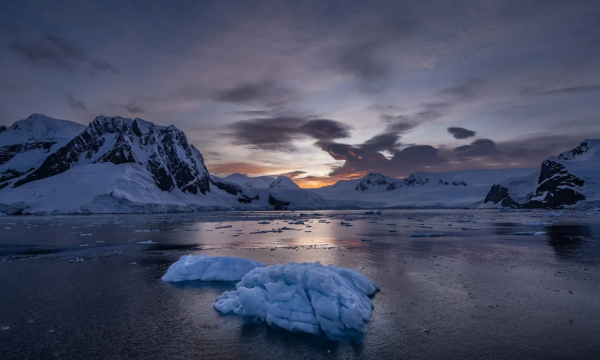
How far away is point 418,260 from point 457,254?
3.26m

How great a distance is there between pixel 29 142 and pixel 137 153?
6532 centimetres

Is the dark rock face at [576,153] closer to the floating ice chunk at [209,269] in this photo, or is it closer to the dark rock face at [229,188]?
the dark rock face at [229,188]

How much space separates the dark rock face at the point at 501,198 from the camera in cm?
13006

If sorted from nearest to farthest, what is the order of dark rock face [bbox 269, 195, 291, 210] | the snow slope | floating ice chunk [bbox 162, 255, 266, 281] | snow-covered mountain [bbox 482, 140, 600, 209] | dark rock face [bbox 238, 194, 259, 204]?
floating ice chunk [bbox 162, 255, 266, 281]
the snow slope
snow-covered mountain [bbox 482, 140, 600, 209]
dark rock face [bbox 238, 194, 259, 204]
dark rock face [bbox 269, 195, 291, 210]

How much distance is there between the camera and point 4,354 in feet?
20.6

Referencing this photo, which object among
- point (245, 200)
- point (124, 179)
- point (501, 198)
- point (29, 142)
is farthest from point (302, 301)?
point (29, 142)

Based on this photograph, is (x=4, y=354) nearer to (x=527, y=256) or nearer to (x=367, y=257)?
(x=367, y=257)

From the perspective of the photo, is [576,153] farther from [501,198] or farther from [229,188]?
[229,188]

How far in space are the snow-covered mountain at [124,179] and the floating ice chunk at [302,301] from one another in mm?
87022

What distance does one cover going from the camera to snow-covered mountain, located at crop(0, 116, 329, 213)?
3346 inches

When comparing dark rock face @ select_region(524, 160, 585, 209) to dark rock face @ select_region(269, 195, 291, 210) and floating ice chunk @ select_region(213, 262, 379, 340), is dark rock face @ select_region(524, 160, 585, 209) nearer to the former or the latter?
dark rock face @ select_region(269, 195, 291, 210)

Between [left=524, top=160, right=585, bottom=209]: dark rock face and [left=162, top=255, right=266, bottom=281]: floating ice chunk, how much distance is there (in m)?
122

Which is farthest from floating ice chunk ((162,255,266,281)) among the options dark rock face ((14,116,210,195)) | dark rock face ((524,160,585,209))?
dark rock face ((524,160,585,209))

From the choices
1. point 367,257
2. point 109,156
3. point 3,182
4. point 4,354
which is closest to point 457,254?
point 367,257
